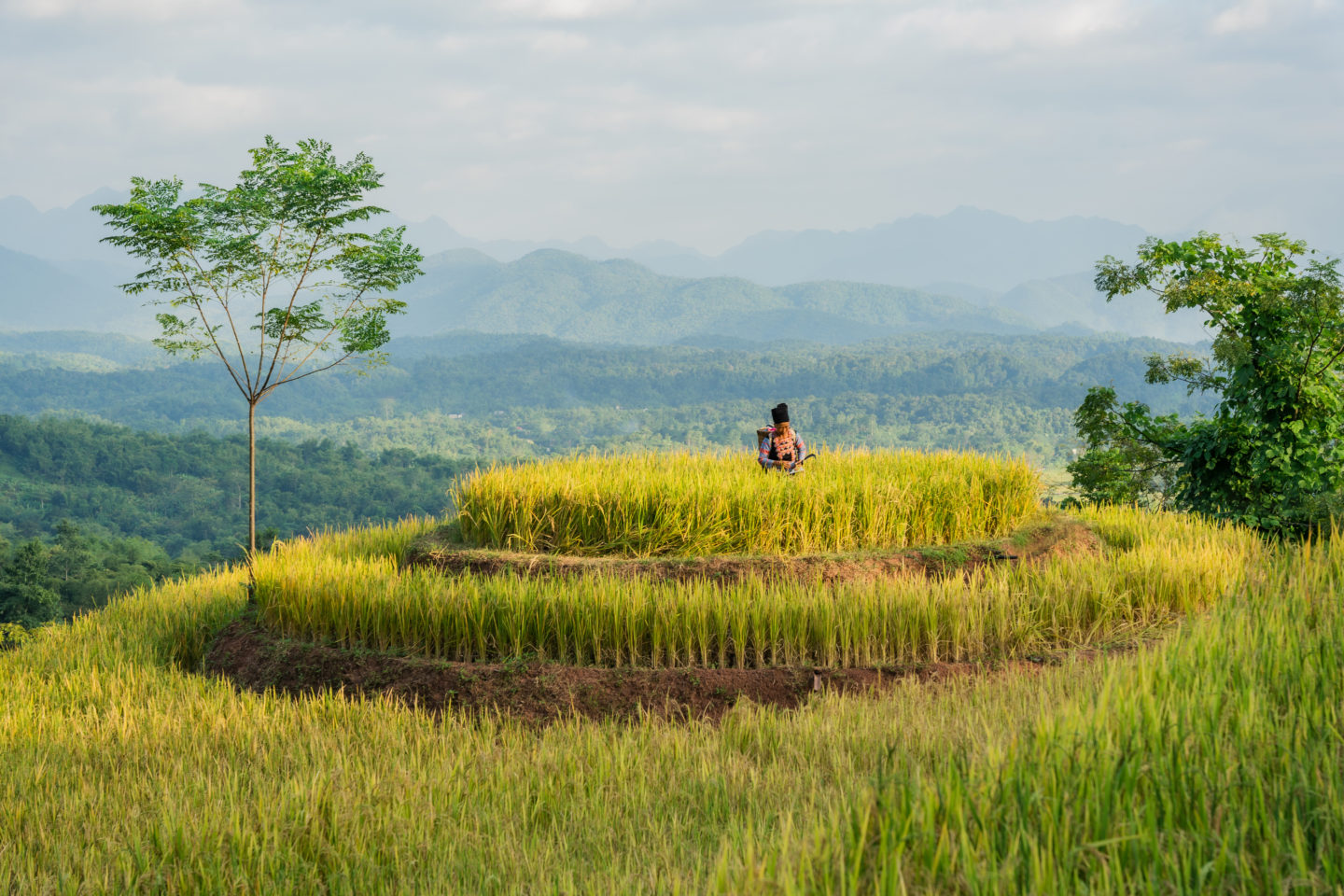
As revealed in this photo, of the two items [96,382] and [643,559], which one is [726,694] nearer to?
[643,559]

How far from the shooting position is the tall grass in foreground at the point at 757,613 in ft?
22.5

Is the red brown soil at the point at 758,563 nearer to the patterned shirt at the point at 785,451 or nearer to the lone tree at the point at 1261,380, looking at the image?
the patterned shirt at the point at 785,451

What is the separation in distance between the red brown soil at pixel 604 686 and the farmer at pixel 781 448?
3.29 metres

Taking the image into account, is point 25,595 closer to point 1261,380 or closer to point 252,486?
point 252,486

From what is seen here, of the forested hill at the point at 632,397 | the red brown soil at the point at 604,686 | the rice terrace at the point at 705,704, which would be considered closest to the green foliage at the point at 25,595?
the rice terrace at the point at 705,704

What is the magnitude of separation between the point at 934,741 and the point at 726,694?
8.61 ft

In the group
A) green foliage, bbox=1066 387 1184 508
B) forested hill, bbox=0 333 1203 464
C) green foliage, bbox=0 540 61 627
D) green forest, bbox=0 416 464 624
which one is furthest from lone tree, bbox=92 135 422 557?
forested hill, bbox=0 333 1203 464

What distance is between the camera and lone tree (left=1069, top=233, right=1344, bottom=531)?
11.9m

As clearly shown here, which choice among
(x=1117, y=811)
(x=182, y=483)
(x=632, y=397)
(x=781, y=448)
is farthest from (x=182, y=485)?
(x=632, y=397)

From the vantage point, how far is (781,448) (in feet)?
32.1

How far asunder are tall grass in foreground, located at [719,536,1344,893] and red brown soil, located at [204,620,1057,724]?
2.79 meters

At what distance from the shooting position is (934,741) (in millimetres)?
4039

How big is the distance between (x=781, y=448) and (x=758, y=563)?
220cm

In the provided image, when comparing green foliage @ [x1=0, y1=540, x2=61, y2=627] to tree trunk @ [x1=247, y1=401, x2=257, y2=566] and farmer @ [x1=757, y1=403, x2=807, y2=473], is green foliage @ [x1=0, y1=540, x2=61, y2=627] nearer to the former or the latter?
tree trunk @ [x1=247, y1=401, x2=257, y2=566]
